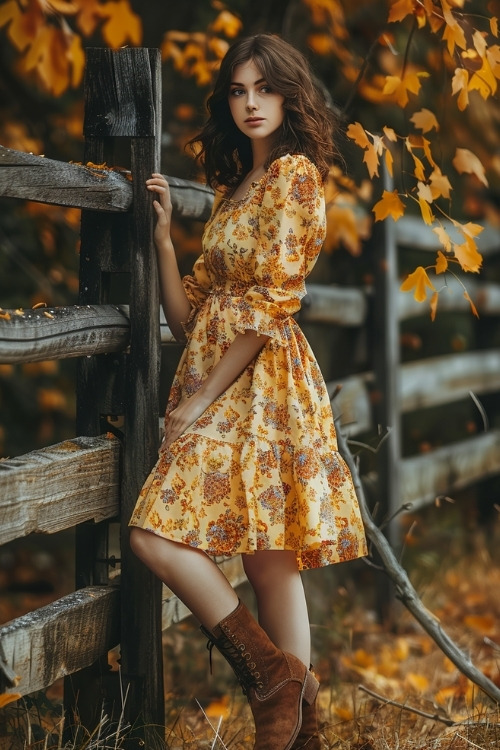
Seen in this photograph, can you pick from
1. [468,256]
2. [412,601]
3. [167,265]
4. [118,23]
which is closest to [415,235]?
[118,23]

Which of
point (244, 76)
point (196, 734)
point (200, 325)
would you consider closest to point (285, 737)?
point (196, 734)

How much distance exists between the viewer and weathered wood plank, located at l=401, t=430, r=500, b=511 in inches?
194

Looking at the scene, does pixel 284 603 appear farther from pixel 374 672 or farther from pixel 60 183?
pixel 374 672

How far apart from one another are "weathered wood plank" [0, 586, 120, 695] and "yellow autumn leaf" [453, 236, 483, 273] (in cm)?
141

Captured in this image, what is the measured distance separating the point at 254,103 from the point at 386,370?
87.8 inches

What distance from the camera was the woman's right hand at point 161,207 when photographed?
2756 millimetres

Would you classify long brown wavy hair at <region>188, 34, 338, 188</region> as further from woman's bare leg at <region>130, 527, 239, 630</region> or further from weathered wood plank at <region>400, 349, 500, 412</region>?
weathered wood plank at <region>400, 349, 500, 412</region>

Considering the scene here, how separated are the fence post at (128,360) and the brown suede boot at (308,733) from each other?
399 millimetres

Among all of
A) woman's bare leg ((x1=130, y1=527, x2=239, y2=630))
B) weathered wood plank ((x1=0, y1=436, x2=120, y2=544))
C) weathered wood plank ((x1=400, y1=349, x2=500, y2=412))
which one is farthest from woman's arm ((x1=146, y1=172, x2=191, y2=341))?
weathered wood plank ((x1=400, y1=349, x2=500, y2=412))

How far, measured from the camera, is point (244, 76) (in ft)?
8.99

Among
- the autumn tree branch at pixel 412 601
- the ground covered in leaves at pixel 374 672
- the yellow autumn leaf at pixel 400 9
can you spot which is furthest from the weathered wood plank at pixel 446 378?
the yellow autumn leaf at pixel 400 9

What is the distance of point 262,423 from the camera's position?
2.56 meters

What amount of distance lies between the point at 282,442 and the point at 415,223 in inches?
116

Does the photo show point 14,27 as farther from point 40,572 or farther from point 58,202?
point 40,572
